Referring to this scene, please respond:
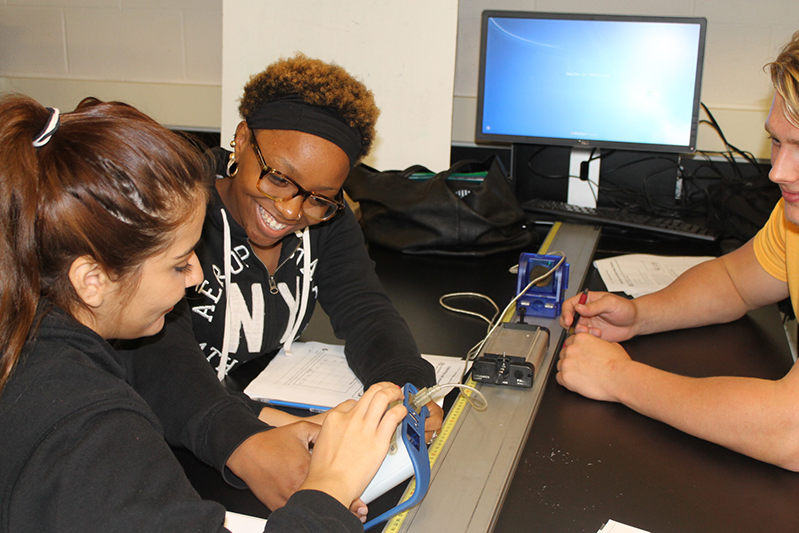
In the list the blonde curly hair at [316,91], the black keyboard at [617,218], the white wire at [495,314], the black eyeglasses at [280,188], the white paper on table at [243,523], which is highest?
the blonde curly hair at [316,91]

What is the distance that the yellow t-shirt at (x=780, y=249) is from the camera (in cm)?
134

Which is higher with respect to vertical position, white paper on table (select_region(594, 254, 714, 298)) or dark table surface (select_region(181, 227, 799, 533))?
white paper on table (select_region(594, 254, 714, 298))

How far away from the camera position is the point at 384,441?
2.80 ft

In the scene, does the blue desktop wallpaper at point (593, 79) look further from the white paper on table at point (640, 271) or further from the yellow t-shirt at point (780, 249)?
the yellow t-shirt at point (780, 249)

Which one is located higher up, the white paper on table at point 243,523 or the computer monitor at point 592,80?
the computer monitor at point 592,80

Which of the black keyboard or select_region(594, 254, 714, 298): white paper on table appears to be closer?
select_region(594, 254, 714, 298): white paper on table

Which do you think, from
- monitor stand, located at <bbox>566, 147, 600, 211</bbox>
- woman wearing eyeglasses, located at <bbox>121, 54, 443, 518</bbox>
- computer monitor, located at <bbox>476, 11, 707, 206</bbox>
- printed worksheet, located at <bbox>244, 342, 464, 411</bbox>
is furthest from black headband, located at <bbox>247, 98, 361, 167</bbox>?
monitor stand, located at <bbox>566, 147, 600, 211</bbox>

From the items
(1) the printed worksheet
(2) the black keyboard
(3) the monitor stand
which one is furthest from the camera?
(3) the monitor stand

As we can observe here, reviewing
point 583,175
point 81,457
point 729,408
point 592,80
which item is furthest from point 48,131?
point 583,175

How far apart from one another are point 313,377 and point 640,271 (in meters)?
1.02

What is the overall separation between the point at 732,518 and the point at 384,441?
0.47m

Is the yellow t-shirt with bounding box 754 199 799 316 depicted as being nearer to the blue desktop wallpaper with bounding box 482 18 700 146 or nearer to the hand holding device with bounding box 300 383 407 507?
the blue desktop wallpaper with bounding box 482 18 700 146

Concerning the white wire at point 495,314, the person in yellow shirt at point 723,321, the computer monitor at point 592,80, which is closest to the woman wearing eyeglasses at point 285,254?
the white wire at point 495,314

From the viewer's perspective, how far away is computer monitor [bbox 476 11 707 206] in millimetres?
2145
